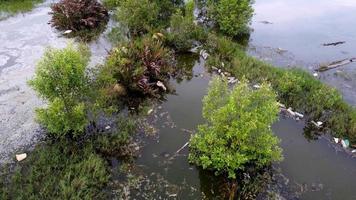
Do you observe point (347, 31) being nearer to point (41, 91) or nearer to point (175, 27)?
point (175, 27)

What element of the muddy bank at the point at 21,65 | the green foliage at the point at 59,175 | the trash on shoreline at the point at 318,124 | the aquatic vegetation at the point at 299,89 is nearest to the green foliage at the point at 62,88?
the green foliage at the point at 59,175

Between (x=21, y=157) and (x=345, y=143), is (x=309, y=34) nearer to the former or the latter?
(x=345, y=143)

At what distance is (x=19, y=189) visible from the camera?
8.23m

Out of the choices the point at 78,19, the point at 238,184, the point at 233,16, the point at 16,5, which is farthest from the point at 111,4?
the point at 238,184

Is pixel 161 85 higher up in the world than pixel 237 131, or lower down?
lower down

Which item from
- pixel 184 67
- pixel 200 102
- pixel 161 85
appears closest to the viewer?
pixel 200 102

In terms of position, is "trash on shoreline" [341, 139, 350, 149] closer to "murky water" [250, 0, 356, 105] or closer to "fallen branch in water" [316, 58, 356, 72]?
"murky water" [250, 0, 356, 105]

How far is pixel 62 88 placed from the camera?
9578 mm

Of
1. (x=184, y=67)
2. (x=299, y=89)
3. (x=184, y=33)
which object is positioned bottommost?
(x=184, y=67)

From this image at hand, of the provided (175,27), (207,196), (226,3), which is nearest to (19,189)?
(207,196)

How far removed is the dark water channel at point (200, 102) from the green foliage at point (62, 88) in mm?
1461

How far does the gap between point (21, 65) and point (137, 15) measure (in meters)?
5.86

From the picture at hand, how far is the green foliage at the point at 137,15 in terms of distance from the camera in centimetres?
1661

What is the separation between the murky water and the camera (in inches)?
593
